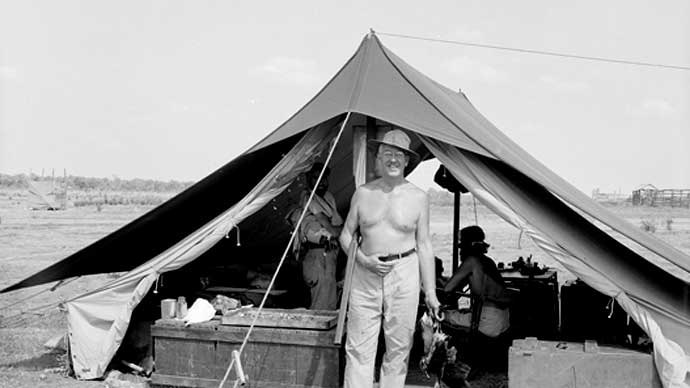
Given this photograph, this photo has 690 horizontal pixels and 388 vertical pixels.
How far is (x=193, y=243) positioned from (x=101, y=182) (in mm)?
43664

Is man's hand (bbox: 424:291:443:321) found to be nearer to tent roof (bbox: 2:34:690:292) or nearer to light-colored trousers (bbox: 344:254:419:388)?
light-colored trousers (bbox: 344:254:419:388)

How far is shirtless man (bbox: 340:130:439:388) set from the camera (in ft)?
14.4

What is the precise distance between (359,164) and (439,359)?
146cm

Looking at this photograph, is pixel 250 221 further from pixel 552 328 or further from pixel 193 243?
pixel 552 328

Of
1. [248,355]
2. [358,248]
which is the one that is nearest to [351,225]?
[358,248]

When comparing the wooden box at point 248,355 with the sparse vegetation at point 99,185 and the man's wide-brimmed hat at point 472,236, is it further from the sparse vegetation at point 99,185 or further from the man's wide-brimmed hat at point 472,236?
the sparse vegetation at point 99,185

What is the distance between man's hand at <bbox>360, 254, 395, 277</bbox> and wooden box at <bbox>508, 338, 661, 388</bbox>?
91 cm

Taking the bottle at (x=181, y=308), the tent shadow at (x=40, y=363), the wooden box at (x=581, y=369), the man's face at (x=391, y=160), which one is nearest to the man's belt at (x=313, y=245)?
the bottle at (x=181, y=308)

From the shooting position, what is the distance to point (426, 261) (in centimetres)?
452

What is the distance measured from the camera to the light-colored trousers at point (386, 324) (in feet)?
14.4

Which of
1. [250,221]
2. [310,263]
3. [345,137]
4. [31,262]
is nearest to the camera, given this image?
[310,263]

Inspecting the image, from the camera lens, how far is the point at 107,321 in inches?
214

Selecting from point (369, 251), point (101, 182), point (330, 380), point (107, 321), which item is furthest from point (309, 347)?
point (101, 182)

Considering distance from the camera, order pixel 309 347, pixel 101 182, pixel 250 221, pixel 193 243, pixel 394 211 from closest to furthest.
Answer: pixel 394 211 → pixel 309 347 → pixel 193 243 → pixel 250 221 → pixel 101 182
